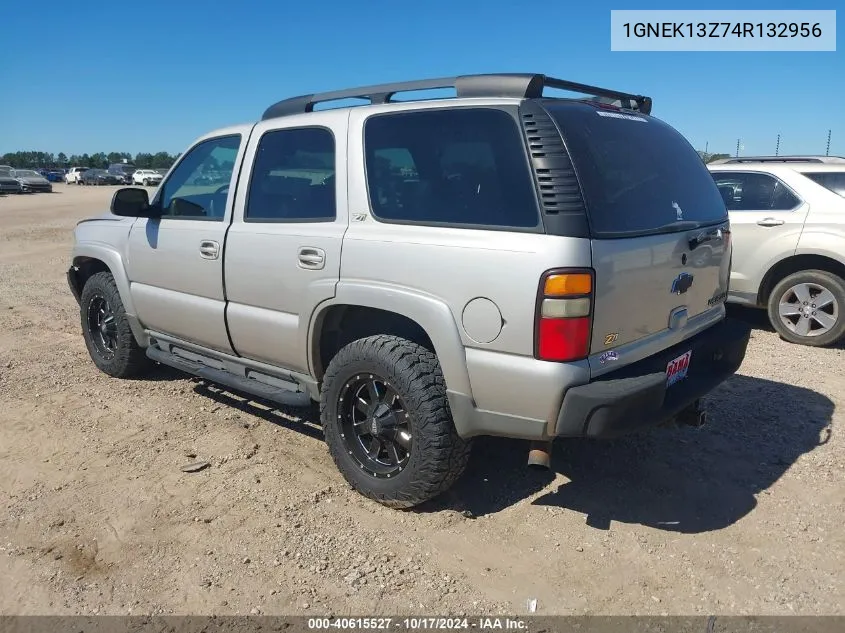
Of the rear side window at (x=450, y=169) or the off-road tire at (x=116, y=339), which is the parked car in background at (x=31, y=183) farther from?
the rear side window at (x=450, y=169)

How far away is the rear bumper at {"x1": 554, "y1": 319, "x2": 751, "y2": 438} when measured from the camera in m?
2.71

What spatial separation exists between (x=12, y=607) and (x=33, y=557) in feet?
1.14

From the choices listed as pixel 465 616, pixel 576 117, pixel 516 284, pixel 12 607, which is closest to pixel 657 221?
pixel 576 117

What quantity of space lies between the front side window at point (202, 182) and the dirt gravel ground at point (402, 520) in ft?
4.62

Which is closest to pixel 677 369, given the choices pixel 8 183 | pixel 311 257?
pixel 311 257

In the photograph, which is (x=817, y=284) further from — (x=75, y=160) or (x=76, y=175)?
(x=75, y=160)

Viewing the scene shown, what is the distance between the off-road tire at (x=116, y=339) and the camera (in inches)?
197

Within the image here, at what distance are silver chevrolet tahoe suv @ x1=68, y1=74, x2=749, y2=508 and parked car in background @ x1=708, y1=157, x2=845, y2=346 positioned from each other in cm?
298

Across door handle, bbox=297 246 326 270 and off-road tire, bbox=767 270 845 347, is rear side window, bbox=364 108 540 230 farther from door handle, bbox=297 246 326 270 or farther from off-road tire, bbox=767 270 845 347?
off-road tire, bbox=767 270 845 347

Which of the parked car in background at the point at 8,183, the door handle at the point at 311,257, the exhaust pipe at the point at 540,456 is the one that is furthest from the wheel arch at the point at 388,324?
the parked car in background at the point at 8,183

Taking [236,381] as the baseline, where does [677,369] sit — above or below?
above

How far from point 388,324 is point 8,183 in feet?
132

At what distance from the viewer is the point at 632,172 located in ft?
10.1

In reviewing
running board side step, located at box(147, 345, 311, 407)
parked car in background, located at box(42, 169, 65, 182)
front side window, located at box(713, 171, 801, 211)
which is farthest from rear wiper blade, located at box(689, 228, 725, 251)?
parked car in background, located at box(42, 169, 65, 182)
